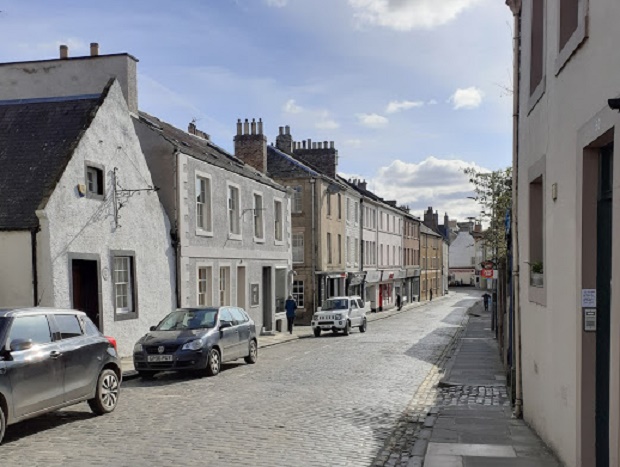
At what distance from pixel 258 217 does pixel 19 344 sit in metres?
19.8

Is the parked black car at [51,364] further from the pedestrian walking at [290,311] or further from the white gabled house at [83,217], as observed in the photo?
the pedestrian walking at [290,311]

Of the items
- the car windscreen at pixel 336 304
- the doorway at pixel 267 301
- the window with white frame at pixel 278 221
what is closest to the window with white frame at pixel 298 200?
the window with white frame at pixel 278 221

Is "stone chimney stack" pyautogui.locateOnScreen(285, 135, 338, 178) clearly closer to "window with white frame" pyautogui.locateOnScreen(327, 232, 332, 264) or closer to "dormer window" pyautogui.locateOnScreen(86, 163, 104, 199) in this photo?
"window with white frame" pyautogui.locateOnScreen(327, 232, 332, 264)

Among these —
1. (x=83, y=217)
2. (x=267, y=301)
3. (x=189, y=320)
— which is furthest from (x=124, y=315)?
(x=267, y=301)

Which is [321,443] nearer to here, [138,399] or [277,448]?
[277,448]

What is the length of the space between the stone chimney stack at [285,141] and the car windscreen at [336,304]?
15717mm

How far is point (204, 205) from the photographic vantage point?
22.6 metres

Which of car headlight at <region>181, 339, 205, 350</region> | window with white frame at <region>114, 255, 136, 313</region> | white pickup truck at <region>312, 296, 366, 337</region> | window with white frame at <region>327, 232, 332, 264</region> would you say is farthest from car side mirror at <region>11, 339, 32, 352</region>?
window with white frame at <region>327, 232, 332, 264</region>

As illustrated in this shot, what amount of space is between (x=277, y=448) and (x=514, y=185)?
17.9ft

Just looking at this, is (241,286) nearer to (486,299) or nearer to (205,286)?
(205,286)

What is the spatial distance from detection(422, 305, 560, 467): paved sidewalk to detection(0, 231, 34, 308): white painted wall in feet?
30.7

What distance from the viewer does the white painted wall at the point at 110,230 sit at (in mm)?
14812

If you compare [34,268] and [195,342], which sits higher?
[34,268]

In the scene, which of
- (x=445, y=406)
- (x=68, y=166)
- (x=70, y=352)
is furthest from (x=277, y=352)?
(x=70, y=352)
